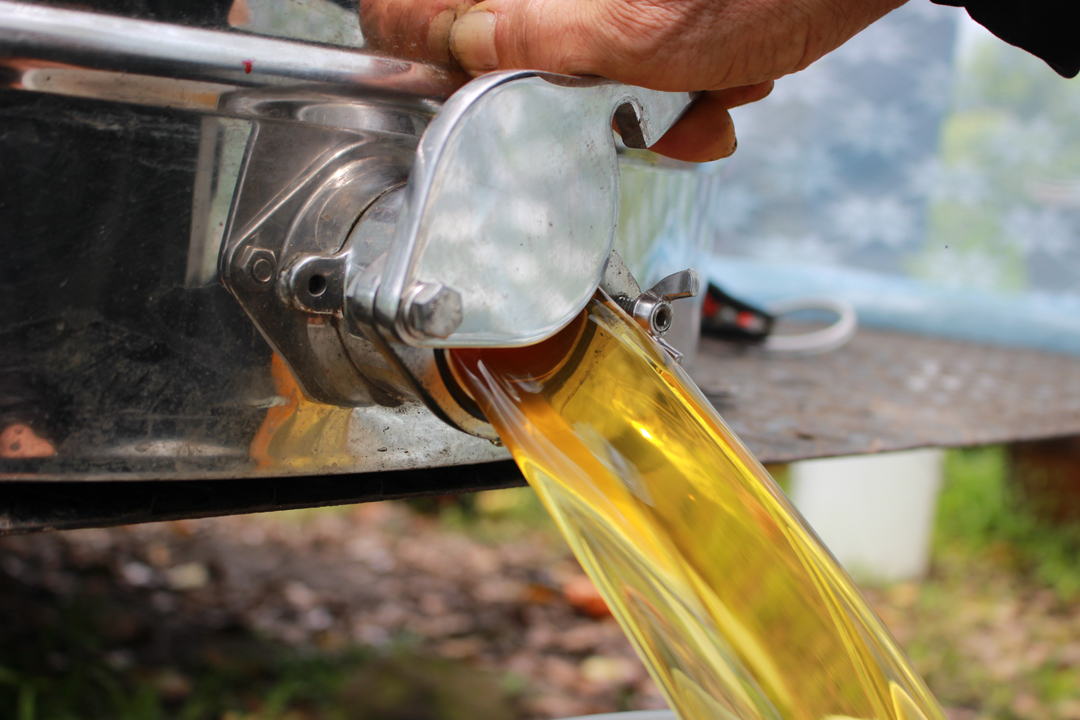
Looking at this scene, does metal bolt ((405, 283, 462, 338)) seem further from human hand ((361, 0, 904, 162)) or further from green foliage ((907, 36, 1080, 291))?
green foliage ((907, 36, 1080, 291))

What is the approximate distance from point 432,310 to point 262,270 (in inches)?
4.1

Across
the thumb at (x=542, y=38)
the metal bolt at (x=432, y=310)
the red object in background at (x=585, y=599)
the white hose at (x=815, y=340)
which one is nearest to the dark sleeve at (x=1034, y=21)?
the thumb at (x=542, y=38)

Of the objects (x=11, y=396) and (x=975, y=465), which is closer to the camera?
(x=11, y=396)

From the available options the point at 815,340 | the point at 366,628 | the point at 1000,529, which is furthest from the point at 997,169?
the point at 366,628

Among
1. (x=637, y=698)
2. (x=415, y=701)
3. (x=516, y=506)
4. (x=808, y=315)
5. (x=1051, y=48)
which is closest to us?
(x=1051, y=48)

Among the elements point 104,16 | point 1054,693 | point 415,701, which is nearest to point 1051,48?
point 104,16

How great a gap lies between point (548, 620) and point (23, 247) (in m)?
1.35

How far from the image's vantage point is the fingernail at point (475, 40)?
0.36m

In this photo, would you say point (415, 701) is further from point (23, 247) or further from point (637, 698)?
point (23, 247)

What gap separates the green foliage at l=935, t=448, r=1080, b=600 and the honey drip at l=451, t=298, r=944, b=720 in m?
1.66

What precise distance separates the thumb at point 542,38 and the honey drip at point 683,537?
0.31 feet

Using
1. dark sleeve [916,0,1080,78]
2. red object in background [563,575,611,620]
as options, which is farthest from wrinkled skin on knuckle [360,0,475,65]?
red object in background [563,575,611,620]

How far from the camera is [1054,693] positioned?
4.49ft

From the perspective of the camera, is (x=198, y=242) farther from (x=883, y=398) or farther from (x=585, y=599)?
(x=585, y=599)
